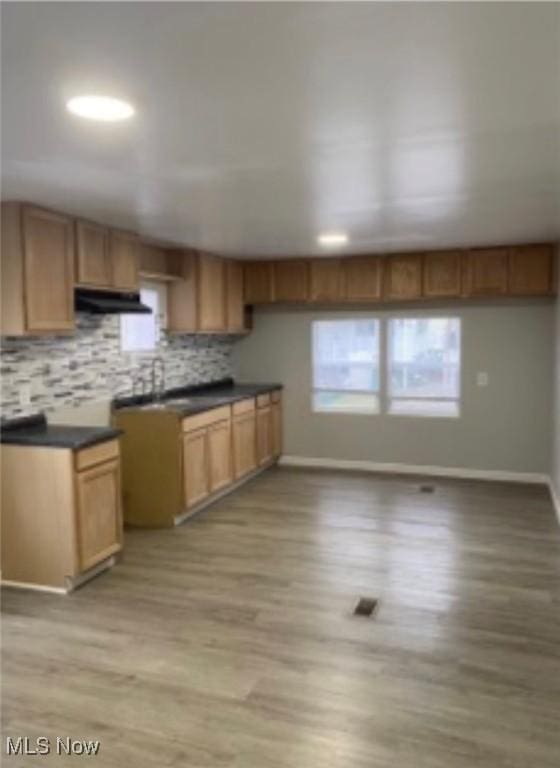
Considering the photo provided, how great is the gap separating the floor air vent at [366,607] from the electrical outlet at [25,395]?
242cm

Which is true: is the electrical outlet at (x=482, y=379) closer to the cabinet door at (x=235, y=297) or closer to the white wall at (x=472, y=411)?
the white wall at (x=472, y=411)

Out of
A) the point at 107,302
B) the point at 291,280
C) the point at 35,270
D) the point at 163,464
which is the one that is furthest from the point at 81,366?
the point at 291,280

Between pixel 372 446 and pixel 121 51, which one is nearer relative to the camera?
pixel 121 51

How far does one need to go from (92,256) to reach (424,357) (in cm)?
364

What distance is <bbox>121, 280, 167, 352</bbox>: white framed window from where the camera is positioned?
5059 millimetres

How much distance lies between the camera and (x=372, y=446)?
6.48 meters

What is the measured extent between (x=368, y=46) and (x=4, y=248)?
2.59m

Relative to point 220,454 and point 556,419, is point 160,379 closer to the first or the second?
point 220,454

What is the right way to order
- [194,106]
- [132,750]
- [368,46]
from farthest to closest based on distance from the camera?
[132,750] → [194,106] → [368,46]

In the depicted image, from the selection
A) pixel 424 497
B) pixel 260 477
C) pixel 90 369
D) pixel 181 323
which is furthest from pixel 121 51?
pixel 260 477

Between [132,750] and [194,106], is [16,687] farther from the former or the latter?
[194,106]

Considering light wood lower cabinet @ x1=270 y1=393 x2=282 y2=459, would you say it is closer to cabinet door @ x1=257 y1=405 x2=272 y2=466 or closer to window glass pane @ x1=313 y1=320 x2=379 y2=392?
cabinet door @ x1=257 y1=405 x2=272 y2=466

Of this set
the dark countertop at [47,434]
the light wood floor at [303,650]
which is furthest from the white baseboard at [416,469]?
the dark countertop at [47,434]

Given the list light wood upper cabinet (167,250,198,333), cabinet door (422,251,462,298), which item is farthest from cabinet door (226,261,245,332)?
cabinet door (422,251,462,298)
